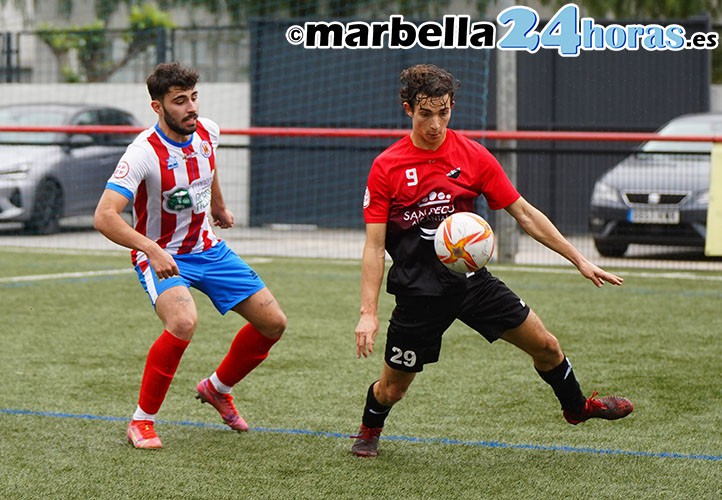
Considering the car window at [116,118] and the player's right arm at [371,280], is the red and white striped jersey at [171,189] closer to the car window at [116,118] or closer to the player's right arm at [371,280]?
the player's right arm at [371,280]

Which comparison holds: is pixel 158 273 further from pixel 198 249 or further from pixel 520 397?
pixel 520 397

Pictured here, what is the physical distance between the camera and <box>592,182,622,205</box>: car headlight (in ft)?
42.5

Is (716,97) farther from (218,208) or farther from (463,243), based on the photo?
(463,243)

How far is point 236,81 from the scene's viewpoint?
1955 centimetres

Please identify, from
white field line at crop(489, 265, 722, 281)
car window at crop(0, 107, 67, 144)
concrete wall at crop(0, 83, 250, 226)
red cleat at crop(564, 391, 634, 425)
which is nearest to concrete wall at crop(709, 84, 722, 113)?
white field line at crop(489, 265, 722, 281)

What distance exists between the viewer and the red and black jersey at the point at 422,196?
200 inches

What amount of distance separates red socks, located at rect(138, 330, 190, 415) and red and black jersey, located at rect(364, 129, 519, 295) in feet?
3.47

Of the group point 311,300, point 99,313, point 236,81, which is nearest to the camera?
point 99,313

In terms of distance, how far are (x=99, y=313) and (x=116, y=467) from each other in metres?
4.55

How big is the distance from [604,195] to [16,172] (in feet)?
21.6

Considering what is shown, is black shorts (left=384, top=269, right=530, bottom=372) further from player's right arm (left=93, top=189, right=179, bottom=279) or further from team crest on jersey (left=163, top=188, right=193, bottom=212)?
team crest on jersey (left=163, top=188, right=193, bottom=212)

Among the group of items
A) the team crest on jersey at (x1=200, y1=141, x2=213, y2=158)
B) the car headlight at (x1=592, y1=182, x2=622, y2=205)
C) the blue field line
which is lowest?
the blue field line

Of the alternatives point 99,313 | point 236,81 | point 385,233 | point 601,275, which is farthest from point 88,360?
point 236,81

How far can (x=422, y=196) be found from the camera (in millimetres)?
5074
